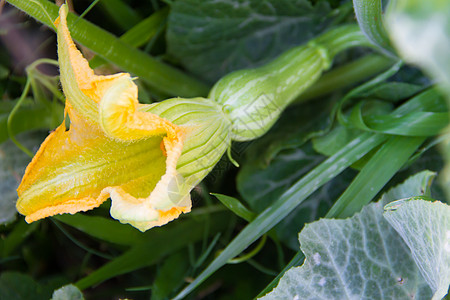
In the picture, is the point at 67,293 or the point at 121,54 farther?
the point at 121,54

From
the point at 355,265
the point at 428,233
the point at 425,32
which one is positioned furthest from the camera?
the point at 355,265

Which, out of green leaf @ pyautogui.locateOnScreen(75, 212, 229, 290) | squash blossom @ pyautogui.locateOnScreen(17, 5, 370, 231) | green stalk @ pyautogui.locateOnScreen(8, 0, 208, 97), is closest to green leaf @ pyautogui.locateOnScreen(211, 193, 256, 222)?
squash blossom @ pyautogui.locateOnScreen(17, 5, 370, 231)

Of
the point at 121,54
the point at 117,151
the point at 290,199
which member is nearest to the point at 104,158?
the point at 117,151

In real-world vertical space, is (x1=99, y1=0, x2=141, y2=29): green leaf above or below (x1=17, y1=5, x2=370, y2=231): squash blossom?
above

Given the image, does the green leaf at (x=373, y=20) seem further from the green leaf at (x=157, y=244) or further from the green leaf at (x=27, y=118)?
the green leaf at (x=27, y=118)

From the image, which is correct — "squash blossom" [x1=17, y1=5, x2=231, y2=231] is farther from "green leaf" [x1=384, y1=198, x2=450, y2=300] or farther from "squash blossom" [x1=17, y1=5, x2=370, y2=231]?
"green leaf" [x1=384, y1=198, x2=450, y2=300]

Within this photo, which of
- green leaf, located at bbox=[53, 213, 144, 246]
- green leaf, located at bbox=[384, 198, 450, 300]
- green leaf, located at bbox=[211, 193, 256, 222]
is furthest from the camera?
green leaf, located at bbox=[53, 213, 144, 246]

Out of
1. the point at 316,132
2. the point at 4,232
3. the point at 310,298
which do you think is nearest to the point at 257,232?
the point at 310,298

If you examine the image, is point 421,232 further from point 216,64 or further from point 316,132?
point 216,64

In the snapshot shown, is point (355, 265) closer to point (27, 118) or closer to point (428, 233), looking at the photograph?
point (428, 233)
